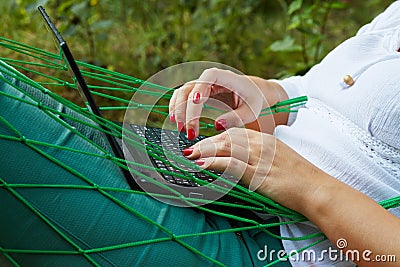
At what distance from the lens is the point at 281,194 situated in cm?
70

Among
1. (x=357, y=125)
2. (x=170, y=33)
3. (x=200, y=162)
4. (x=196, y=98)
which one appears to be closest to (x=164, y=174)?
(x=200, y=162)

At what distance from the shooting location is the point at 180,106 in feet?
2.71

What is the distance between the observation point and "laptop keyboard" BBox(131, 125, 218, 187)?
2.35 feet

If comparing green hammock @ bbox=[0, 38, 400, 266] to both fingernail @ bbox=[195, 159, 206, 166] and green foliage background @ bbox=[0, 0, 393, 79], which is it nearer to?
fingernail @ bbox=[195, 159, 206, 166]

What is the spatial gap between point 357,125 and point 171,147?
0.88 feet

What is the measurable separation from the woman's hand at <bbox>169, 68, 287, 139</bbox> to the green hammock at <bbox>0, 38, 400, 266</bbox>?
11 cm

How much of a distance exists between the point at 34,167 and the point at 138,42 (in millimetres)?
1700

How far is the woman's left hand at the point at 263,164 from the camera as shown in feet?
2.30

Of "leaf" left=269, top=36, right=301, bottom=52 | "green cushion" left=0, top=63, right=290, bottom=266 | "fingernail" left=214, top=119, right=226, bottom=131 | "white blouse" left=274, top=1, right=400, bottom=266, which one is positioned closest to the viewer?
"green cushion" left=0, top=63, right=290, bottom=266

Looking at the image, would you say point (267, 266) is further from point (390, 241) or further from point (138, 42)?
point (138, 42)

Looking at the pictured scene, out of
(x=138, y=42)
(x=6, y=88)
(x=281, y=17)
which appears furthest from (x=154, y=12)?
(x=6, y=88)

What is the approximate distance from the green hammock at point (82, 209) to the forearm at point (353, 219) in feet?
0.14

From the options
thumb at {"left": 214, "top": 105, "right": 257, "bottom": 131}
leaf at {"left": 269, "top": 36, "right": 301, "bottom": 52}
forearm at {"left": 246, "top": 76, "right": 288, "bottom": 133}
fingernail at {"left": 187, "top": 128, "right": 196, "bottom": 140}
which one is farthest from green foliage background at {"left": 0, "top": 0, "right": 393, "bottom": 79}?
fingernail at {"left": 187, "top": 128, "right": 196, "bottom": 140}

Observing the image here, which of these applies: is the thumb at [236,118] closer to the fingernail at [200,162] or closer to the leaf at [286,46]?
the fingernail at [200,162]
